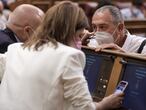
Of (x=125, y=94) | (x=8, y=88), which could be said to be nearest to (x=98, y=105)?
(x=125, y=94)

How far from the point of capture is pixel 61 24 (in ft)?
6.95

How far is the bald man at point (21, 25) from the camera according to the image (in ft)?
9.93

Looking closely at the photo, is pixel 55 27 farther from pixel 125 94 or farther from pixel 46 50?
pixel 125 94

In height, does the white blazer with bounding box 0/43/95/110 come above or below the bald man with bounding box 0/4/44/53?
above

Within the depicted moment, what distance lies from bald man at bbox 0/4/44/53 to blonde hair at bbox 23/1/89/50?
85 centimetres

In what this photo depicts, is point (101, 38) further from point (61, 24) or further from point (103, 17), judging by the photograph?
point (61, 24)

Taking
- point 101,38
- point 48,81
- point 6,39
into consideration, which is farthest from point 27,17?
point 48,81

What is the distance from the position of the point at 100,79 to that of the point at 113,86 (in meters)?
0.12

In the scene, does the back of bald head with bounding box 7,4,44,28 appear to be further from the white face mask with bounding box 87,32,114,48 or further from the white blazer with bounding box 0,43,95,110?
the white blazer with bounding box 0,43,95,110

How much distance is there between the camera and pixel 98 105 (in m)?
2.23

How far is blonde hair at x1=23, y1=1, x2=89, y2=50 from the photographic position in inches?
83.4

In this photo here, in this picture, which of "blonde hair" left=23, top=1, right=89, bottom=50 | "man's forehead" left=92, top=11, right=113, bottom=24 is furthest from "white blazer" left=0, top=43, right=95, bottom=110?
"man's forehead" left=92, top=11, right=113, bottom=24

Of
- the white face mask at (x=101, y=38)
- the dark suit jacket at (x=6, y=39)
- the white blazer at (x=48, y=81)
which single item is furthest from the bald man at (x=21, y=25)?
the white blazer at (x=48, y=81)

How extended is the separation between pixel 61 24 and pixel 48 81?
1.00 ft
